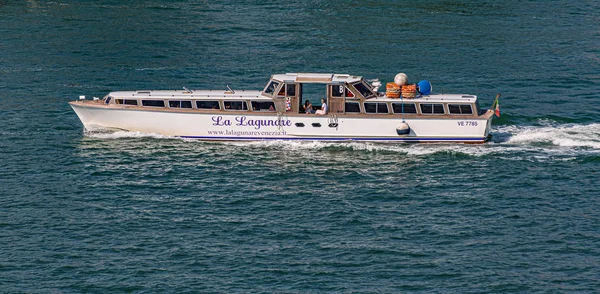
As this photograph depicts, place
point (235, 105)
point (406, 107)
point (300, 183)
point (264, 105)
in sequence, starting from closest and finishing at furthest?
1. point (300, 183)
2. point (406, 107)
3. point (264, 105)
4. point (235, 105)

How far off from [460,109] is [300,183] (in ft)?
47.1

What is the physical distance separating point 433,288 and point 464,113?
23.7m

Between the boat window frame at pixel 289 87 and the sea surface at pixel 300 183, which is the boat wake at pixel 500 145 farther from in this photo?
the boat window frame at pixel 289 87

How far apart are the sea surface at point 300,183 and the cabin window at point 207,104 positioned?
299 cm

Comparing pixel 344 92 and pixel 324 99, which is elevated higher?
pixel 344 92

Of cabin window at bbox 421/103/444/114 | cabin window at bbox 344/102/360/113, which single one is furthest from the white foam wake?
cabin window at bbox 344/102/360/113

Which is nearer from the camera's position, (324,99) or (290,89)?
(290,89)

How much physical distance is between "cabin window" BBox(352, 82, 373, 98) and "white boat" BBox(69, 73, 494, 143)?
2.9 inches

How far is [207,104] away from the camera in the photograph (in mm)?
72062

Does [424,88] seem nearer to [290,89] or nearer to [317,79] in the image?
[317,79]

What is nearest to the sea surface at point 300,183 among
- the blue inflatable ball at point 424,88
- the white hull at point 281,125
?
the white hull at point 281,125

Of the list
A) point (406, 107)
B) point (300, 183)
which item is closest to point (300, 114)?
point (406, 107)

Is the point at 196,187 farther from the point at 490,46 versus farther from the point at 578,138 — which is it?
the point at 490,46

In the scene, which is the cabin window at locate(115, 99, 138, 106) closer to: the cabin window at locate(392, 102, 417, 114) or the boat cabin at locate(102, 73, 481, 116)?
the boat cabin at locate(102, 73, 481, 116)
